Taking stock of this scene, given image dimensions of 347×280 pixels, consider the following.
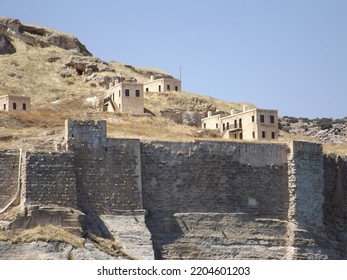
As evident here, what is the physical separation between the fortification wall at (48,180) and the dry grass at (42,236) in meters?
1.38

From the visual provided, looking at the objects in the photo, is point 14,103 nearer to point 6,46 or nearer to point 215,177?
point 215,177

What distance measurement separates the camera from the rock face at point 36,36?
75875mm

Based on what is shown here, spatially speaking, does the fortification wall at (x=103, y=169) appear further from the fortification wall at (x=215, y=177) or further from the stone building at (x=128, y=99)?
the stone building at (x=128, y=99)

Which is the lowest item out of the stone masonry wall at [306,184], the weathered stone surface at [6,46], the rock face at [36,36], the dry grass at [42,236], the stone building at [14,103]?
the dry grass at [42,236]

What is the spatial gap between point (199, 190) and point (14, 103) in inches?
625

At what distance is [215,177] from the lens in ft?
141

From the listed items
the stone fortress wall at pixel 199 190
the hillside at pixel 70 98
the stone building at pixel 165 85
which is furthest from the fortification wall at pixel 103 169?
the stone building at pixel 165 85

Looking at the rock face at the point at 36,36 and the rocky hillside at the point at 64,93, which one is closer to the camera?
the rocky hillside at the point at 64,93

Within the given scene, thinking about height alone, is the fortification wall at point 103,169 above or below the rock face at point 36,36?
below

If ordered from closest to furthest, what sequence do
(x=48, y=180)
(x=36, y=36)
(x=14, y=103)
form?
(x=48, y=180)
(x=14, y=103)
(x=36, y=36)

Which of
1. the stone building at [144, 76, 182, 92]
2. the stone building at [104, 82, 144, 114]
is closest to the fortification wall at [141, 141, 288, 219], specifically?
the stone building at [104, 82, 144, 114]

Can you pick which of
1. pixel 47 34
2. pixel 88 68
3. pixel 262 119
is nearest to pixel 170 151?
pixel 262 119

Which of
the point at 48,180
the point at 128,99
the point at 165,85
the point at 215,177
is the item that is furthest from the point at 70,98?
the point at 48,180

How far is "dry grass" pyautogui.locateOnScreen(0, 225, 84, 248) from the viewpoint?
36.9m
